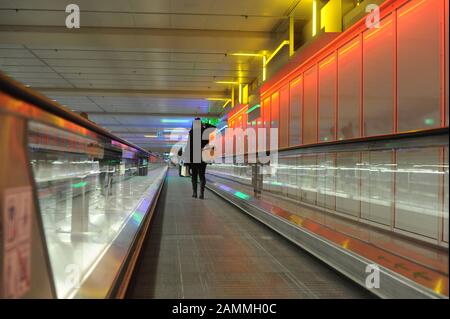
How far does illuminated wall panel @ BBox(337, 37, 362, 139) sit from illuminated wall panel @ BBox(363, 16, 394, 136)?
1.39ft

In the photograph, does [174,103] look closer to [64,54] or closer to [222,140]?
[222,140]

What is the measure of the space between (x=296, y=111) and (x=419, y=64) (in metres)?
7.50

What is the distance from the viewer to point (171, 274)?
4.23 m

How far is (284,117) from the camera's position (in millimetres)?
15812

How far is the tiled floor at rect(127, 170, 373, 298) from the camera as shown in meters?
3.69

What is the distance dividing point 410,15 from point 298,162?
3.86 meters

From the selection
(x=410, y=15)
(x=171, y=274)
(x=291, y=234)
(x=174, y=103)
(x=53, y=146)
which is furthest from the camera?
(x=174, y=103)

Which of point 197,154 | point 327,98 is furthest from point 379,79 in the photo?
point 197,154

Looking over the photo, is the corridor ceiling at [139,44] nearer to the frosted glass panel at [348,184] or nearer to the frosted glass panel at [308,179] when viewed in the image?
the frosted glass panel at [308,179]

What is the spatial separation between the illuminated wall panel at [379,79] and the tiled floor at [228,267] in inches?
122

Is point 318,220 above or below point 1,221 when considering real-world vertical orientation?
below

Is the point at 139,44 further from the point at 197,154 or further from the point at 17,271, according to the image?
the point at 17,271

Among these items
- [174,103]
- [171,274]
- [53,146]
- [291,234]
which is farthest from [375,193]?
[174,103]

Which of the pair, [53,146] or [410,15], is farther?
[410,15]
